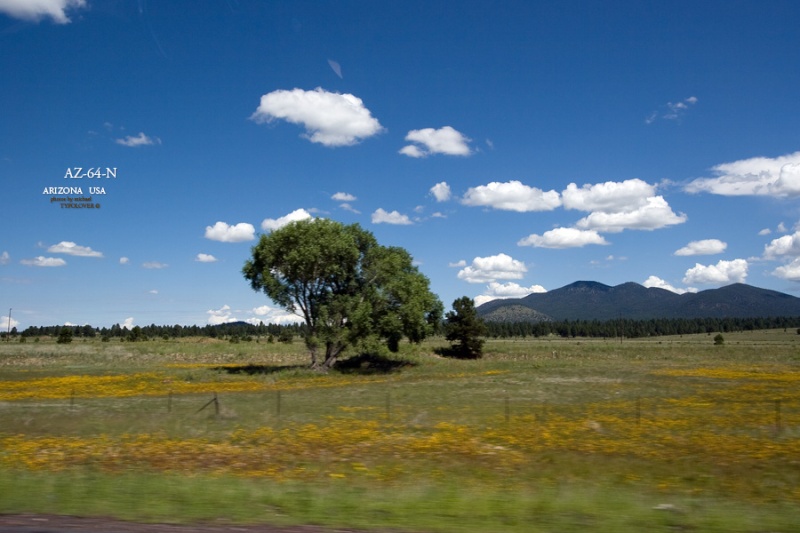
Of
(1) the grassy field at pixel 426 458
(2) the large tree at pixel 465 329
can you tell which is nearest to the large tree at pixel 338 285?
(1) the grassy field at pixel 426 458

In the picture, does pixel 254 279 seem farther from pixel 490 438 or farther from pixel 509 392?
pixel 490 438

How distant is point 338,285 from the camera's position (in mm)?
61906

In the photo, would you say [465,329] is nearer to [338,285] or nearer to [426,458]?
[338,285]

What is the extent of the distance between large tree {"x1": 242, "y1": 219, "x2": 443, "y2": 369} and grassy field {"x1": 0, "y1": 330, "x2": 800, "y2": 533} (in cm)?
1767

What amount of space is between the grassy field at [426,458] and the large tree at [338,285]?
1767 centimetres

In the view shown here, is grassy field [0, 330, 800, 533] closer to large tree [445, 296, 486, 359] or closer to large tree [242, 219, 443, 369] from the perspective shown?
large tree [242, 219, 443, 369]

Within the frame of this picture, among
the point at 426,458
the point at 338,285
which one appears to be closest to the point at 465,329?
the point at 338,285

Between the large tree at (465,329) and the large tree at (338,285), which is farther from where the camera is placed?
the large tree at (465,329)

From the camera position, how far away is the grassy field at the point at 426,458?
10.8 metres

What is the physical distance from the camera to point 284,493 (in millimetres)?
12312

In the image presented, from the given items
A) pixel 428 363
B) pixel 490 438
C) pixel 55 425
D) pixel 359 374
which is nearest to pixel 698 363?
pixel 428 363

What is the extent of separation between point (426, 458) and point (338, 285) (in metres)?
45.1

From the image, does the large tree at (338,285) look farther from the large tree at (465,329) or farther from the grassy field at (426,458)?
the large tree at (465,329)

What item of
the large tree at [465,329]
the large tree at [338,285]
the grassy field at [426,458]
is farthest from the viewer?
the large tree at [465,329]
